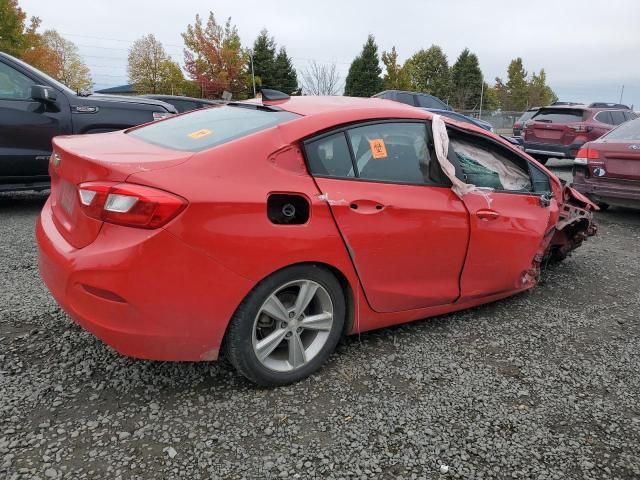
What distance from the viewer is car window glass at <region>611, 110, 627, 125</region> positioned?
1244cm

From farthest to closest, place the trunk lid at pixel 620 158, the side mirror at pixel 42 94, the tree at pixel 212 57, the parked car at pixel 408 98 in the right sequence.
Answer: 1. the tree at pixel 212 57
2. the parked car at pixel 408 98
3. the trunk lid at pixel 620 158
4. the side mirror at pixel 42 94

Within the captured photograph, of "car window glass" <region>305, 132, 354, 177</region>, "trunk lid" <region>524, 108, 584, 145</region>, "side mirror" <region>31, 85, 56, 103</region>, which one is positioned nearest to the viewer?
"car window glass" <region>305, 132, 354, 177</region>

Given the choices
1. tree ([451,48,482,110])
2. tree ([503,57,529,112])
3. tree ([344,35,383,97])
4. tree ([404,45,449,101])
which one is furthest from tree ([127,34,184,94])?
tree ([503,57,529,112])

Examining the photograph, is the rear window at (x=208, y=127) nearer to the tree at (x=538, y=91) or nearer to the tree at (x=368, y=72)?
the tree at (x=368, y=72)

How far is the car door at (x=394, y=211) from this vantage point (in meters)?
2.63

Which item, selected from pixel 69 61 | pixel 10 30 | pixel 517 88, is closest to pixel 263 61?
pixel 69 61

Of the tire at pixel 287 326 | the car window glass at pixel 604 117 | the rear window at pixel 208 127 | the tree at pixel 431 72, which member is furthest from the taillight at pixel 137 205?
the tree at pixel 431 72

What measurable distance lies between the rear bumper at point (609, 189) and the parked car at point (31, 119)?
635 centimetres

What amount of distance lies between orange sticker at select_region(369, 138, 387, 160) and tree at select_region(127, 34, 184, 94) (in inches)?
1536

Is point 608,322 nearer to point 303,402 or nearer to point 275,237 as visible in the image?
point 303,402

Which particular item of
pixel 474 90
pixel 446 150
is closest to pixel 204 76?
pixel 474 90

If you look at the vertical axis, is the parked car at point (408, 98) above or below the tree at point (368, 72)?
below

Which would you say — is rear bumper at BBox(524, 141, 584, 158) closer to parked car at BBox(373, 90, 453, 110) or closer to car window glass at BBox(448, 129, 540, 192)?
parked car at BBox(373, 90, 453, 110)

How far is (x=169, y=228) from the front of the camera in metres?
2.12
